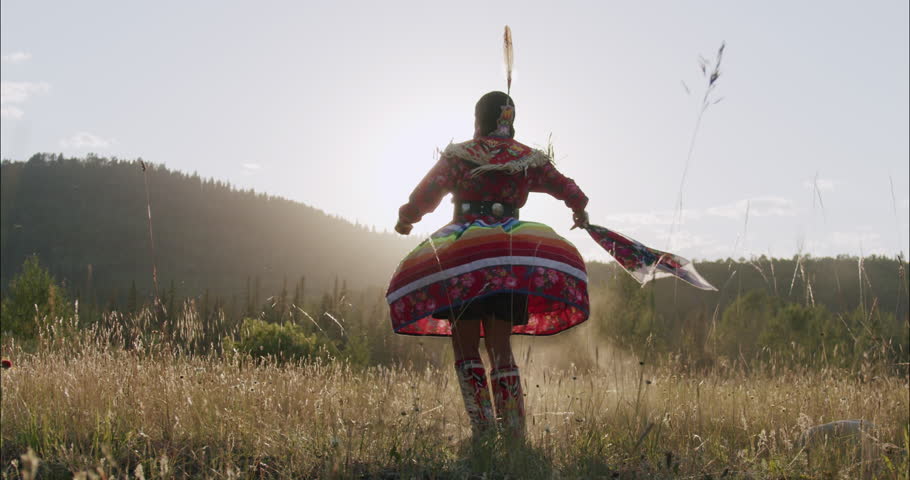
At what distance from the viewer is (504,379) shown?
355 cm

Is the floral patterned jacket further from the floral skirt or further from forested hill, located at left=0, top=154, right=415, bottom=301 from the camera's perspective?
forested hill, located at left=0, top=154, right=415, bottom=301

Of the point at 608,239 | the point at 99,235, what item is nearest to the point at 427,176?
the point at 608,239

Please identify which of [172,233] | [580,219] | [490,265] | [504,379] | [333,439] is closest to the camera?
[333,439]

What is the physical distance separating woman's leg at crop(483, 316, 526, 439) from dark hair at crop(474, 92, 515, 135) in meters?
1.21

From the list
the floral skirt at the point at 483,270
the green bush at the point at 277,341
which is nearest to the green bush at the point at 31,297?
the green bush at the point at 277,341

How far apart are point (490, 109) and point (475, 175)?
1.68 ft

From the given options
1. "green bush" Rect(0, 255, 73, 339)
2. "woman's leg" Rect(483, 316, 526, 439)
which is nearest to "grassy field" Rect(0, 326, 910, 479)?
"woman's leg" Rect(483, 316, 526, 439)

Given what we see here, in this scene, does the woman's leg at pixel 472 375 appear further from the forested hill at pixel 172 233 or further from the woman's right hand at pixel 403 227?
the forested hill at pixel 172 233

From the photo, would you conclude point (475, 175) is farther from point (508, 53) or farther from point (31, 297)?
point (31, 297)

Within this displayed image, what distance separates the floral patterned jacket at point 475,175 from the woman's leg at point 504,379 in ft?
2.47

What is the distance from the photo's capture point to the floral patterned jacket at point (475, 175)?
3.83 meters

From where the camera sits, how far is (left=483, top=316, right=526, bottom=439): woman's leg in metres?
3.36

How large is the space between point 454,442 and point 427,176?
5.03 ft

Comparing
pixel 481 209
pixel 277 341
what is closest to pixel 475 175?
pixel 481 209
